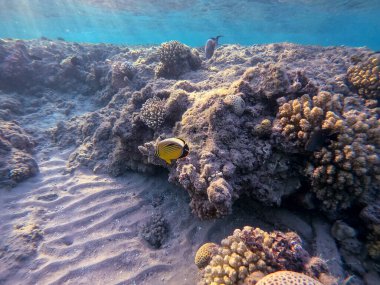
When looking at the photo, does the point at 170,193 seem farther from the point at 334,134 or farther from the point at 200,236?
the point at 334,134

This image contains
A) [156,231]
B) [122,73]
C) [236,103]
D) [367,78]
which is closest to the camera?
[236,103]

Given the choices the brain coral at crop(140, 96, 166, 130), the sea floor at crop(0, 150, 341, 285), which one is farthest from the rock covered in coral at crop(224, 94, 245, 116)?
the sea floor at crop(0, 150, 341, 285)

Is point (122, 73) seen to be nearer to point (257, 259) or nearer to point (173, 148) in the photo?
point (173, 148)

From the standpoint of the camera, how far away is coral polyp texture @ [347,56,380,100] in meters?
5.34

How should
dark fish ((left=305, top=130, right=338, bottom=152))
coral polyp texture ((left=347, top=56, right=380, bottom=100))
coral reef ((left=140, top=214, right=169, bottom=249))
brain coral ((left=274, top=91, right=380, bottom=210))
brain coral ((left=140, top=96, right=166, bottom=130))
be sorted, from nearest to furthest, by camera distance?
brain coral ((left=274, top=91, right=380, bottom=210))
dark fish ((left=305, top=130, right=338, bottom=152))
coral reef ((left=140, top=214, right=169, bottom=249))
brain coral ((left=140, top=96, right=166, bottom=130))
coral polyp texture ((left=347, top=56, right=380, bottom=100))

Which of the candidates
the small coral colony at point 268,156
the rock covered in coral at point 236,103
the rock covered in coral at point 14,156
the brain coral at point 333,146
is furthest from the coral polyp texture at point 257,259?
A: the rock covered in coral at point 14,156

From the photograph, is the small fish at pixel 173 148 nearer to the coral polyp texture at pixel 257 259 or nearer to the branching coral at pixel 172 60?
the coral polyp texture at pixel 257 259

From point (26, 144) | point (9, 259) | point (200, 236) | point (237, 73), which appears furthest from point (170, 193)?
point (26, 144)

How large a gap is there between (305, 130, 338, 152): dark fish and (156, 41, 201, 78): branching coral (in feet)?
17.2

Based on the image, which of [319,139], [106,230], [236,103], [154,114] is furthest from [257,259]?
[154,114]

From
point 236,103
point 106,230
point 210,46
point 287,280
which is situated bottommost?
point 106,230

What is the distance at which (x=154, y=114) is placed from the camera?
16.1 feet

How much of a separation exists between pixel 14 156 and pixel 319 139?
6787mm

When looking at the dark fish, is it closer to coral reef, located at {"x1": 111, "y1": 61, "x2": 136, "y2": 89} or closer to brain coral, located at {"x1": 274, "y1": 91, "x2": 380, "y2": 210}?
brain coral, located at {"x1": 274, "y1": 91, "x2": 380, "y2": 210}
